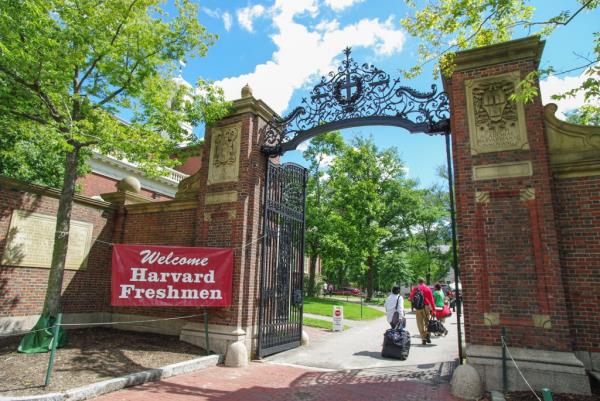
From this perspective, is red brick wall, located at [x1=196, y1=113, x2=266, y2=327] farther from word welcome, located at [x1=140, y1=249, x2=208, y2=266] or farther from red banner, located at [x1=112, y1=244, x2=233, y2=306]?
word welcome, located at [x1=140, y1=249, x2=208, y2=266]

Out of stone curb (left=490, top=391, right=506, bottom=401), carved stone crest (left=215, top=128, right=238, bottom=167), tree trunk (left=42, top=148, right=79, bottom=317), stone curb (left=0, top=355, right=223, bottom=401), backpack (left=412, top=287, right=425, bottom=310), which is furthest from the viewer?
backpack (left=412, top=287, right=425, bottom=310)

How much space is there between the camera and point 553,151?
6695 millimetres

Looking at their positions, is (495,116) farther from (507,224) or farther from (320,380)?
(320,380)

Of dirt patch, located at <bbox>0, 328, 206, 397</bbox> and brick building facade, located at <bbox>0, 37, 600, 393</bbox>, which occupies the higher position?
brick building facade, located at <bbox>0, 37, 600, 393</bbox>

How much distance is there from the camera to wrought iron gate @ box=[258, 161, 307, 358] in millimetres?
9002

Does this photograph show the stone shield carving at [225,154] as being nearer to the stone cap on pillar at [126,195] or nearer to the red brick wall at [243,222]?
the red brick wall at [243,222]

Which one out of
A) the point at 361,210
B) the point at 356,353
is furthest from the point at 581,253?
the point at 361,210

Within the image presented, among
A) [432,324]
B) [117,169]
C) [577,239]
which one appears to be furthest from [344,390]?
[117,169]

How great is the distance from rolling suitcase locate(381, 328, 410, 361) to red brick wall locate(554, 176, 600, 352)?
365cm

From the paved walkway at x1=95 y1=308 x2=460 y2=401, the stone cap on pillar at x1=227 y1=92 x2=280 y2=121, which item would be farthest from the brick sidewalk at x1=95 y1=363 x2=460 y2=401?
the stone cap on pillar at x1=227 y1=92 x2=280 y2=121

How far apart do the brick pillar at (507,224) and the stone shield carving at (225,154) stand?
198 inches

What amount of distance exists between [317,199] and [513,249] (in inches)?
899

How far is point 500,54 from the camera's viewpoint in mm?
7070

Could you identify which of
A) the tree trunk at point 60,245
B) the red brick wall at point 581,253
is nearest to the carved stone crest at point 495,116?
the red brick wall at point 581,253
